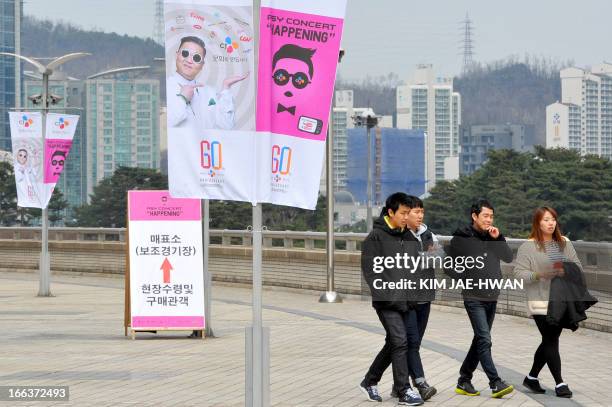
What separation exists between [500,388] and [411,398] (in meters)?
0.92

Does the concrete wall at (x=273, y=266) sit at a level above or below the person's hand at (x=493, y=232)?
below

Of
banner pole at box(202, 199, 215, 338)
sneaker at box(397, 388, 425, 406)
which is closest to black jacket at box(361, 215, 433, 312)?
sneaker at box(397, 388, 425, 406)

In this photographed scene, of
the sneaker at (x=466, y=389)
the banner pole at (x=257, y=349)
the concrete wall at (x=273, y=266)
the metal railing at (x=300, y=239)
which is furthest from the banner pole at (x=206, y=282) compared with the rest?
the banner pole at (x=257, y=349)

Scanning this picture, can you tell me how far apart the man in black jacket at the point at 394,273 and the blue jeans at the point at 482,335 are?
778 millimetres

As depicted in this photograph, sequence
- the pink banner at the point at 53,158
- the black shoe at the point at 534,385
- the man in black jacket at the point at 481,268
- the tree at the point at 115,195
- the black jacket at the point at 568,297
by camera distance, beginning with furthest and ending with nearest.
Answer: the tree at the point at 115,195 → the pink banner at the point at 53,158 → the black shoe at the point at 534,385 → the black jacket at the point at 568,297 → the man in black jacket at the point at 481,268

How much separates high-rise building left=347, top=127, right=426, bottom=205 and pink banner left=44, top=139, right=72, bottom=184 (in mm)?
122093

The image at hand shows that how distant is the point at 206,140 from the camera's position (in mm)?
8969

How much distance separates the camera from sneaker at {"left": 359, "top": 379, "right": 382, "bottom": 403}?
11141mm

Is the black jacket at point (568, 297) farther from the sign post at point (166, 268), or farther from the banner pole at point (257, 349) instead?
the sign post at point (166, 268)

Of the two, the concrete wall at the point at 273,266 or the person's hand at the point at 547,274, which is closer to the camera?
the person's hand at the point at 547,274

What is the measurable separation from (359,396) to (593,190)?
288 ft

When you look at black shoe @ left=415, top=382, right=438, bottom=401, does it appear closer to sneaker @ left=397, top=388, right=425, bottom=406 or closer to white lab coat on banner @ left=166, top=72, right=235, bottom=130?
sneaker @ left=397, top=388, right=425, bottom=406

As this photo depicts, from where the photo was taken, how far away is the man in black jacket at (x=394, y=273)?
1041 cm

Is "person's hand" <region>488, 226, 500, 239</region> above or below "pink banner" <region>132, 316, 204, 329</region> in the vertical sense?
above
